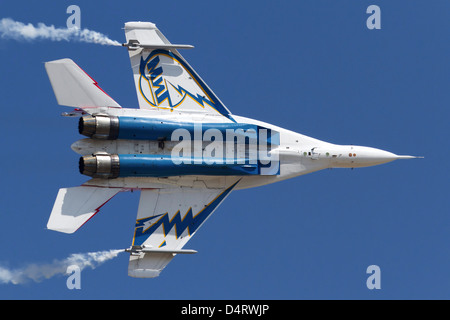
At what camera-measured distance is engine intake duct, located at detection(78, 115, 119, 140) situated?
→ 29.4 metres

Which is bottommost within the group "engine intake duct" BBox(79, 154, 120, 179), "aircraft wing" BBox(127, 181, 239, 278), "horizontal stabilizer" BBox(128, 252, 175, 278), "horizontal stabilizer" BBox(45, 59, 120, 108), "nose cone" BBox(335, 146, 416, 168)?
"horizontal stabilizer" BBox(128, 252, 175, 278)

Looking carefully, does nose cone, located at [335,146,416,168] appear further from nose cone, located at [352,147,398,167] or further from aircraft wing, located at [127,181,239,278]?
aircraft wing, located at [127,181,239,278]

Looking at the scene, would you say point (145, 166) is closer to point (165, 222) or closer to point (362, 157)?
point (165, 222)

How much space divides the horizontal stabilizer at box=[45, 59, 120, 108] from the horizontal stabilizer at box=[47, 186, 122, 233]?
7.58ft

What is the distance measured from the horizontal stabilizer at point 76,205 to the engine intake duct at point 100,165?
0.66m

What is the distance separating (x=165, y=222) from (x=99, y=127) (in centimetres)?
337

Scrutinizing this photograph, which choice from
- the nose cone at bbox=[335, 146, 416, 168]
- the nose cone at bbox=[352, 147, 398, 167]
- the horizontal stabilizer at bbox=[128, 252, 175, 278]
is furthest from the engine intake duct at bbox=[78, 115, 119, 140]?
the nose cone at bbox=[352, 147, 398, 167]

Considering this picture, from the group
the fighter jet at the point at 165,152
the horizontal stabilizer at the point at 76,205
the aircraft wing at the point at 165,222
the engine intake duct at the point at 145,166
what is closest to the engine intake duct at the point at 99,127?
the fighter jet at the point at 165,152

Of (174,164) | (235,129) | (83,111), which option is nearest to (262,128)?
(235,129)

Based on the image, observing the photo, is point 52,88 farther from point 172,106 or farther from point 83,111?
point 172,106

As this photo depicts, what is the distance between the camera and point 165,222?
30.8 m

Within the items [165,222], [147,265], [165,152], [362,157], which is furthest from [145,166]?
[362,157]

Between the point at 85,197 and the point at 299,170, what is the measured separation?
6.15 m

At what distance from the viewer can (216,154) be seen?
3069cm
